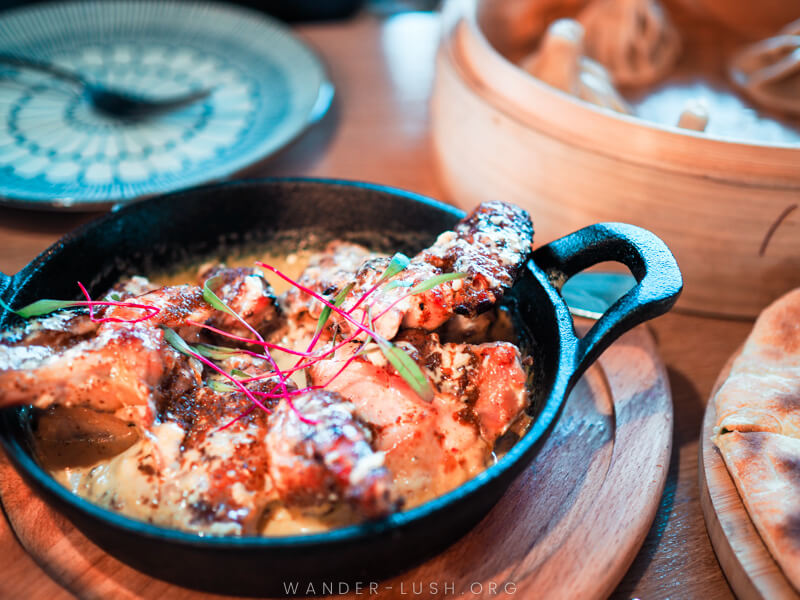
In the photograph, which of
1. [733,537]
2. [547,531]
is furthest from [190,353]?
[733,537]

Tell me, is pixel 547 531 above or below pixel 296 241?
below

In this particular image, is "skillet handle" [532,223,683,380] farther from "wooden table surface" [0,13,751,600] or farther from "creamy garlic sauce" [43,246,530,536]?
"wooden table surface" [0,13,751,600]

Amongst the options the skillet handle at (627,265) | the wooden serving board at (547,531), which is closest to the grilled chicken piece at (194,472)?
the wooden serving board at (547,531)

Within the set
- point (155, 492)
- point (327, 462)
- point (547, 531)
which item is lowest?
point (547, 531)

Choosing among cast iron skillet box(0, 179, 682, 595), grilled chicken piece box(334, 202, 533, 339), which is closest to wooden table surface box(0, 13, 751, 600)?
cast iron skillet box(0, 179, 682, 595)

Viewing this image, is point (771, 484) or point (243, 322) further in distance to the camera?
point (243, 322)

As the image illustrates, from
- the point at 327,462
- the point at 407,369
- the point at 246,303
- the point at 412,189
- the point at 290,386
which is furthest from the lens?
the point at 412,189

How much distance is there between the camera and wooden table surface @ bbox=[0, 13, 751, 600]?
1056 mm

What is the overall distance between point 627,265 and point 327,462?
0.58 m

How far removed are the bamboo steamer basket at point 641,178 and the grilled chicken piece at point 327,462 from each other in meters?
0.84

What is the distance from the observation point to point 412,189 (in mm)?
1882

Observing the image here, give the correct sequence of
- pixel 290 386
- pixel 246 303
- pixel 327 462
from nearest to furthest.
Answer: pixel 327 462 → pixel 290 386 → pixel 246 303

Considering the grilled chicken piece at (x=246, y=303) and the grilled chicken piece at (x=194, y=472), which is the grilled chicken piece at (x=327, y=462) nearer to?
the grilled chicken piece at (x=194, y=472)

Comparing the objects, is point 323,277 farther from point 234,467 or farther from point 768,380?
point 768,380
